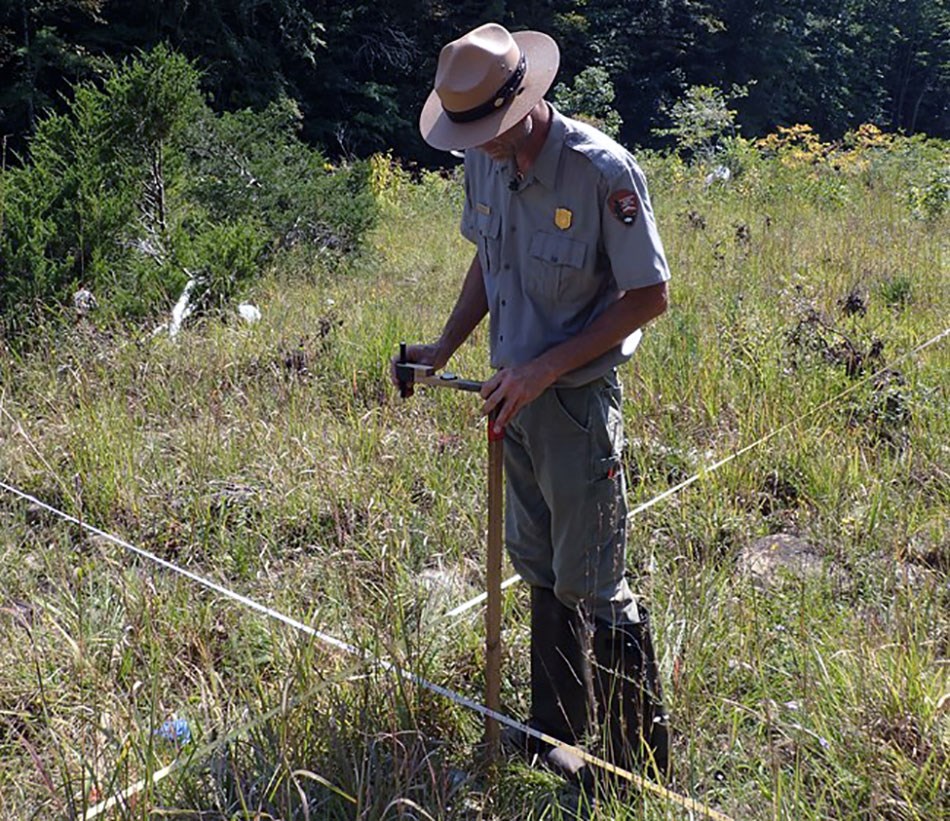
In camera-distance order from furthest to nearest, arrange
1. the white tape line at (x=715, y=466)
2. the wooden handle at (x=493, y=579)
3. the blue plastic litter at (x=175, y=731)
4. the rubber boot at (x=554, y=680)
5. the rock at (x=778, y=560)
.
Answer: the rock at (x=778, y=560) → the white tape line at (x=715, y=466) → the rubber boot at (x=554, y=680) → the blue plastic litter at (x=175, y=731) → the wooden handle at (x=493, y=579)

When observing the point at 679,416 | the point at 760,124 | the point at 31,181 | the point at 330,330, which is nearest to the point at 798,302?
the point at 679,416

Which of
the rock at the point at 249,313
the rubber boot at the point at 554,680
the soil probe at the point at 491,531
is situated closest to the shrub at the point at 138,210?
the rock at the point at 249,313

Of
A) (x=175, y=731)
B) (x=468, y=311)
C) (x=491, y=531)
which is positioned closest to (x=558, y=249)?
(x=468, y=311)

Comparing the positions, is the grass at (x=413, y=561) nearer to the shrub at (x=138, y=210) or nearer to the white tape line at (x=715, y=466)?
the white tape line at (x=715, y=466)

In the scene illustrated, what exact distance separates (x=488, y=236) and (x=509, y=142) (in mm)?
333

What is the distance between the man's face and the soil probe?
0.53 m

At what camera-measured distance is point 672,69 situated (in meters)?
29.8

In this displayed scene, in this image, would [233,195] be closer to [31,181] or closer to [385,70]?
[31,181]

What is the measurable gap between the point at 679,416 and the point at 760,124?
98.7ft

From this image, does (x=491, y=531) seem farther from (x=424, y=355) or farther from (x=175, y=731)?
(x=175, y=731)

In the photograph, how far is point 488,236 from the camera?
8.04 ft

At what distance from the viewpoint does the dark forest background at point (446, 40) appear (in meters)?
16.6

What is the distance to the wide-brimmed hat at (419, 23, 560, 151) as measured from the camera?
2.10 meters

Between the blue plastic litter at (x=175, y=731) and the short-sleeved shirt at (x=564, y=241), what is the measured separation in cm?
124
